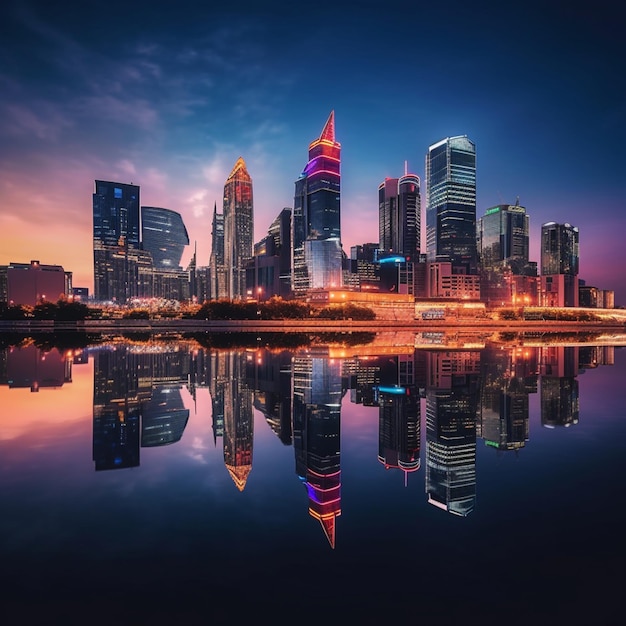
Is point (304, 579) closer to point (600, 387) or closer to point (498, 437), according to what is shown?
point (498, 437)

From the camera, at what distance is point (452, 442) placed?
436 inches

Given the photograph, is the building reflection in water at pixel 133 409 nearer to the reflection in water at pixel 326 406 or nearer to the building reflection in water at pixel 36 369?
the reflection in water at pixel 326 406

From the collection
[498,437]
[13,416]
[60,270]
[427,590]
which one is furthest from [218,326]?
[60,270]

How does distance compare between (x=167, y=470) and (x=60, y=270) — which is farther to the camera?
(x=60, y=270)

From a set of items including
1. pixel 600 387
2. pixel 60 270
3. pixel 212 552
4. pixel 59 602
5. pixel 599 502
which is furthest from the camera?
pixel 60 270

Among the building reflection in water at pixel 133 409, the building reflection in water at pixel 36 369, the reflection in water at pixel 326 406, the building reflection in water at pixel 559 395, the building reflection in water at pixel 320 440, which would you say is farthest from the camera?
the building reflection in water at pixel 36 369

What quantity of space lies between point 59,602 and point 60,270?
20984 cm

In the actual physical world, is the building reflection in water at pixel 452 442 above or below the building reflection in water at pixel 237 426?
above

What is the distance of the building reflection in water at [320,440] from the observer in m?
7.33

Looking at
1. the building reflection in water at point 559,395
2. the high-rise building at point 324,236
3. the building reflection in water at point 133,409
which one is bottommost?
the building reflection in water at point 559,395

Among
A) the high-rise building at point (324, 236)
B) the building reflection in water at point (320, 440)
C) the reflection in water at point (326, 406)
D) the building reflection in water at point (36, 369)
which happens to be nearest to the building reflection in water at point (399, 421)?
the reflection in water at point (326, 406)

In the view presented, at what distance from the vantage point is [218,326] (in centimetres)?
8075

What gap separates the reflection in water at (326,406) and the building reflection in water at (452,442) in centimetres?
3

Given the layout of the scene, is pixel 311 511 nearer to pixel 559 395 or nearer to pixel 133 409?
pixel 133 409
